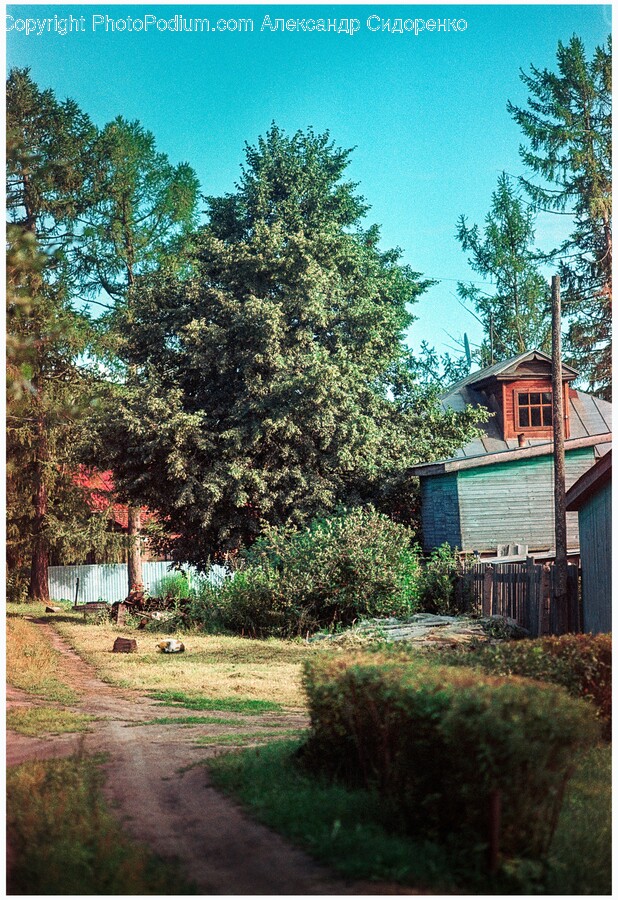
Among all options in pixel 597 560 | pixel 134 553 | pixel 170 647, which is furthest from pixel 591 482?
pixel 134 553

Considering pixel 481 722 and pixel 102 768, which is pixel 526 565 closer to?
pixel 102 768

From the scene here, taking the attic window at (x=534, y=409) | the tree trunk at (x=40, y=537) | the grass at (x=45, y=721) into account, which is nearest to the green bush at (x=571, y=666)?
the grass at (x=45, y=721)

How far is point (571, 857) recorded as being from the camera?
4.76 m

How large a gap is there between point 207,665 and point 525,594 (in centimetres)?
538

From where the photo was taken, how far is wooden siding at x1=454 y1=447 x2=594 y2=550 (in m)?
20.1

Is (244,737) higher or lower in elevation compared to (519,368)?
lower

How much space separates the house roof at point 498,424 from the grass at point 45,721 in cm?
1242

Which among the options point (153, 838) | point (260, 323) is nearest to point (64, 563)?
point (260, 323)

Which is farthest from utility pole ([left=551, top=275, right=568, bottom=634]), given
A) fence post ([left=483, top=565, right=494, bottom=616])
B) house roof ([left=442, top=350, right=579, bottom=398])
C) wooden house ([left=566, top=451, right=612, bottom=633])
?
house roof ([left=442, top=350, right=579, bottom=398])

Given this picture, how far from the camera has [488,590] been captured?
52.5ft

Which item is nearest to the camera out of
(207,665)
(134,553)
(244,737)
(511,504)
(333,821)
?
(333,821)

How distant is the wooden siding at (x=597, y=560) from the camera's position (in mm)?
10516

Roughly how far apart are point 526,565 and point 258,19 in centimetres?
1001

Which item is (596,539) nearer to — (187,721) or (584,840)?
(187,721)
